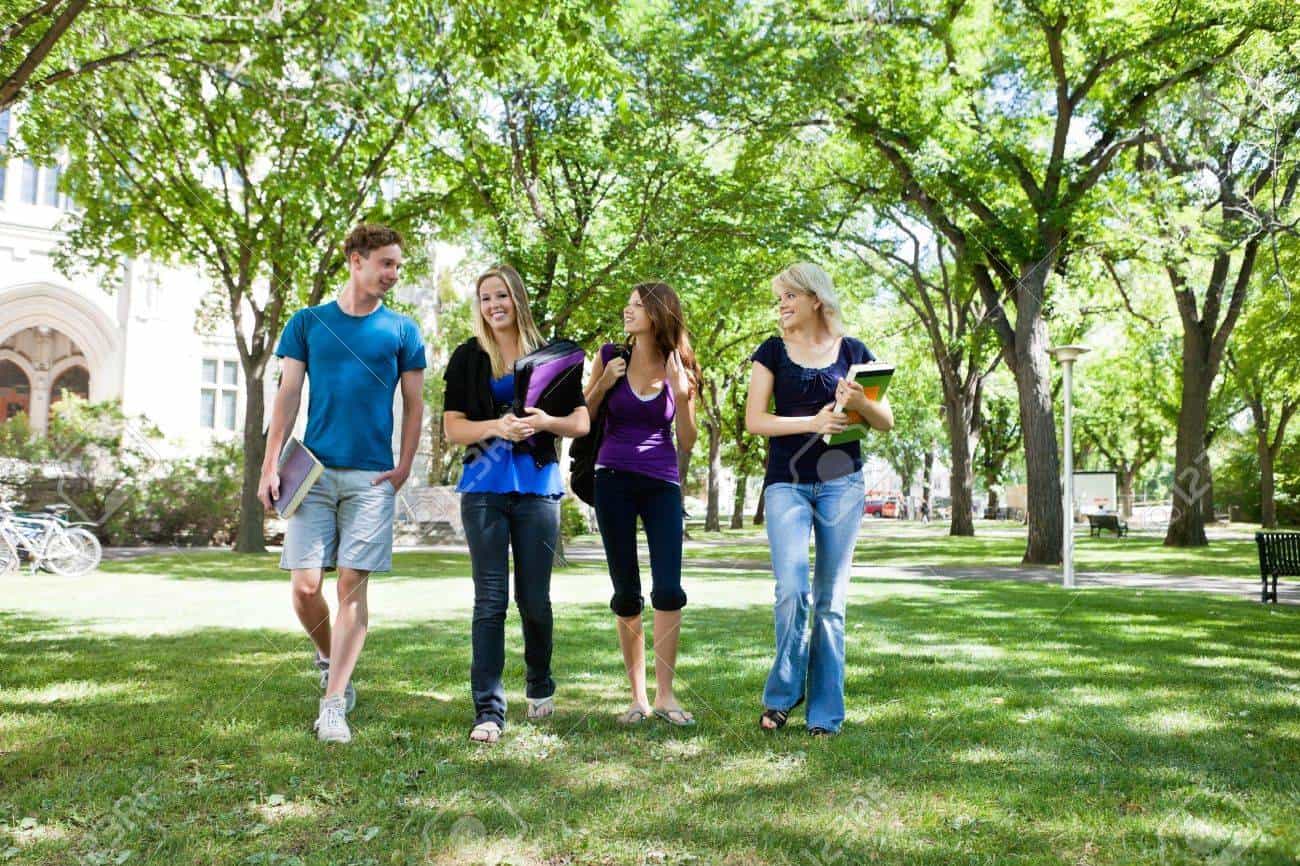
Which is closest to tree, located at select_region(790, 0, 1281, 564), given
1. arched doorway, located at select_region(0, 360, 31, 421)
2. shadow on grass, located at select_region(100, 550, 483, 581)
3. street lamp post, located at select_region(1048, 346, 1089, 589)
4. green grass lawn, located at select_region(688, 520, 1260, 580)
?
green grass lawn, located at select_region(688, 520, 1260, 580)

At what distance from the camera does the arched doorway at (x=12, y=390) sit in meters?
35.3

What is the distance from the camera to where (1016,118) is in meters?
18.3

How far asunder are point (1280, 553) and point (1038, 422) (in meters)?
6.12

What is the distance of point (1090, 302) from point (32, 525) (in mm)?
24044

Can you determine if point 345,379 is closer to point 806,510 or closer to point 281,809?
point 281,809

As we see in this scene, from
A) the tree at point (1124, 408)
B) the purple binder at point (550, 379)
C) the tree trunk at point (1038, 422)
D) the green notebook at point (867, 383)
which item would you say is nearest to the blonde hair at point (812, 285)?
the green notebook at point (867, 383)

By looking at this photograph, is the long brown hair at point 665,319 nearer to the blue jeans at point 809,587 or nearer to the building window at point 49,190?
the blue jeans at point 809,587

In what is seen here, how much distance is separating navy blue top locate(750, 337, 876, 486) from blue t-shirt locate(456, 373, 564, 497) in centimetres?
102

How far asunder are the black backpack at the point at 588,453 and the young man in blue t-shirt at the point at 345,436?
0.79 m

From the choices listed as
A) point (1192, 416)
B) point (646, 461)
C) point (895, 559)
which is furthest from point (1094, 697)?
point (1192, 416)

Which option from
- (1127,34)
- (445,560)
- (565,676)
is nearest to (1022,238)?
(1127,34)

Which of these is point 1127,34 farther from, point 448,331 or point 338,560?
point 448,331

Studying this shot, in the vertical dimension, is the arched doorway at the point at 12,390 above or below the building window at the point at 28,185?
below

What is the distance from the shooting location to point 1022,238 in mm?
17406
